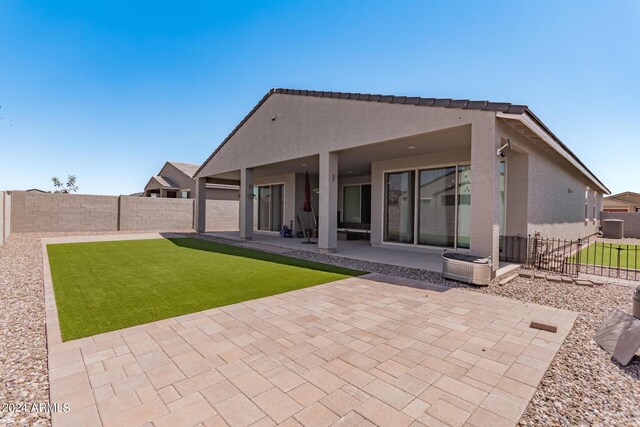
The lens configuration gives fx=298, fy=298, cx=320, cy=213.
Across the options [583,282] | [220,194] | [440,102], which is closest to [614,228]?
[583,282]

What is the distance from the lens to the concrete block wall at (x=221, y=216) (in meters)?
20.7

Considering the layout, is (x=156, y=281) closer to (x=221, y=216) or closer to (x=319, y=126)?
(x=319, y=126)

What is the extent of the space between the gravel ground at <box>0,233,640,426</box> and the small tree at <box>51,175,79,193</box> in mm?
53781

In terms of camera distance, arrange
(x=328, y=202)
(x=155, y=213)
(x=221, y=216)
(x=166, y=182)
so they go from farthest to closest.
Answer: (x=166, y=182), (x=221, y=216), (x=155, y=213), (x=328, y=202)

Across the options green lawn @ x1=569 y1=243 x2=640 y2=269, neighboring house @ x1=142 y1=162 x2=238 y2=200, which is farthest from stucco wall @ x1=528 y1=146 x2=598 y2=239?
neighboring house @ x1=142 y1=162 x2=238 y2=200

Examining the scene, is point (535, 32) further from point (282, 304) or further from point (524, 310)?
point (282, 304)

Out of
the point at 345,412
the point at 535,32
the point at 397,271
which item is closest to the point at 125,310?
the point at 345,412

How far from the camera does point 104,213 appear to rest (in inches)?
693

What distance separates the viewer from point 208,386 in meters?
2.54

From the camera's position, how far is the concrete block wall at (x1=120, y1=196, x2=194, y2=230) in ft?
59.9

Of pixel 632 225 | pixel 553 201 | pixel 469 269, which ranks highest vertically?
pixel 553 201

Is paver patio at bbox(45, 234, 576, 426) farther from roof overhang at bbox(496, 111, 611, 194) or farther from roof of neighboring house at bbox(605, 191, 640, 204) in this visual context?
roof of neighboring house at bbox(605, 191, 640, 204)

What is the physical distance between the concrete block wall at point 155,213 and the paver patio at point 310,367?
1595 centimetres

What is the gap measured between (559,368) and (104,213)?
69.1 ft
